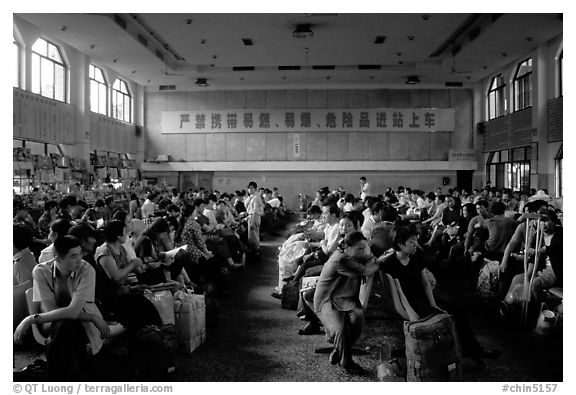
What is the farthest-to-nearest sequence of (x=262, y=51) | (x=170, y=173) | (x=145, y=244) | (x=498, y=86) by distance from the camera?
1. (x=170, y=173)
2. (x=498, y=86)
3. (x=262, y=51)
4. (x=145, y=244)

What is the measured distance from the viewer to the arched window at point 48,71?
11.1 m

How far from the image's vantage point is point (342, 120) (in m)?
17.8

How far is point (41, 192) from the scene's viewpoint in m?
9.77

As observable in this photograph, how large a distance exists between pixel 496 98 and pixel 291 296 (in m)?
13.3

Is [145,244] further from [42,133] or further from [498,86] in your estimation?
[498,86]

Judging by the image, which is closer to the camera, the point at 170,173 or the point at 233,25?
the point at 233,25

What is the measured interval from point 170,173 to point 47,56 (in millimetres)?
7083

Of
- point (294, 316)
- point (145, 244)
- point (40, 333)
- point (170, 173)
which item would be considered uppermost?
point (170, 173)

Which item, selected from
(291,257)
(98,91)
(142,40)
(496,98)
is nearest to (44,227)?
(291,257)

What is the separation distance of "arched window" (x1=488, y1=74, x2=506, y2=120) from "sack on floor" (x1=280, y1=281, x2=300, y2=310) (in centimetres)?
1241

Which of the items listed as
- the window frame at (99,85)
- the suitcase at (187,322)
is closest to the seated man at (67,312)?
the suitcase at (187,322)

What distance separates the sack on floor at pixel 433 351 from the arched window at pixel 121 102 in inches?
573
